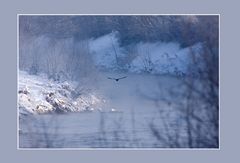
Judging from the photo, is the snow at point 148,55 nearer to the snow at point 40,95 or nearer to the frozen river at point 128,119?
the frozen river at point 128,119

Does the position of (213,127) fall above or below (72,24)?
below

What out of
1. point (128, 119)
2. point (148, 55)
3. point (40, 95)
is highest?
point (148, 55)

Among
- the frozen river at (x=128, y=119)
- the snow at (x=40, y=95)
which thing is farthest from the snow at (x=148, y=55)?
the snow at (x=40, y=95)

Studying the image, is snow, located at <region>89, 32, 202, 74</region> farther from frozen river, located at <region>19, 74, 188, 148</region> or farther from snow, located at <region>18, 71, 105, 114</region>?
snow, located at <region>18, 71, 105, 114</region>

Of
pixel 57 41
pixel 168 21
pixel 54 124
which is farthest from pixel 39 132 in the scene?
pixel 168 21

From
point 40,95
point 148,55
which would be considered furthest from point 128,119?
point 40,95

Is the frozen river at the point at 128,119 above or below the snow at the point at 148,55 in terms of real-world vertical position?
below

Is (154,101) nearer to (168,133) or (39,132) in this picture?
(168,133)

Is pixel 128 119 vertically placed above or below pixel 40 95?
below

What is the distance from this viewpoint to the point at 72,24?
579 inches

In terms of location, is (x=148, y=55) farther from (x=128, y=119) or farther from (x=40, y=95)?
(x=40, y=95)

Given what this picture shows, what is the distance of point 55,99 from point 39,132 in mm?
448

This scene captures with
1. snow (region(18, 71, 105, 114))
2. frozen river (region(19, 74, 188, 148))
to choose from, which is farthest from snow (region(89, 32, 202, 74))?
snow (region(18, 71, 105, 114))

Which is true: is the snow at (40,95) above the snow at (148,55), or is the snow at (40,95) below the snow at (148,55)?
below
